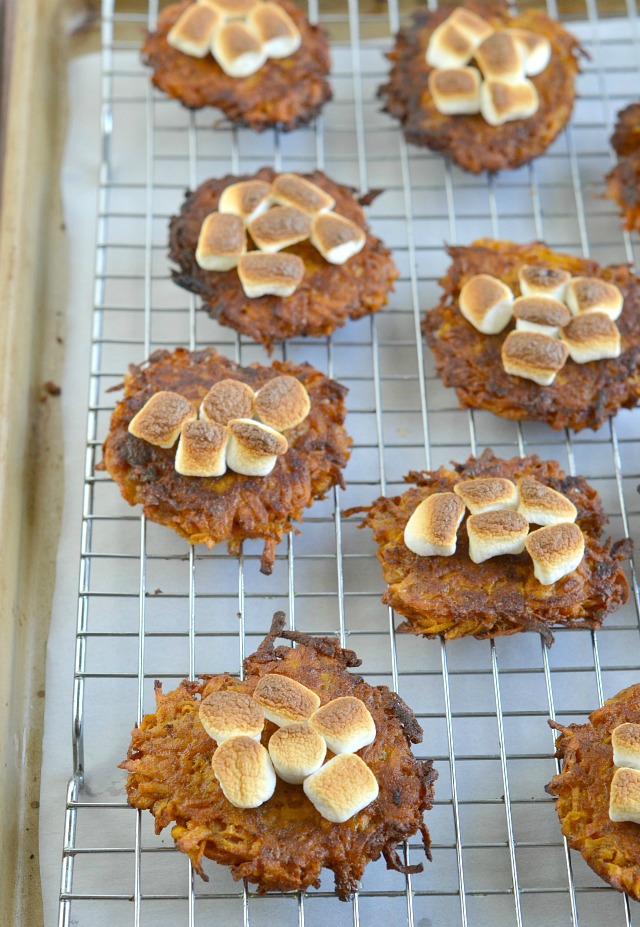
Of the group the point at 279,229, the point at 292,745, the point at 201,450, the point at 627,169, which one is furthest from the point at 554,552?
the point at 627,169

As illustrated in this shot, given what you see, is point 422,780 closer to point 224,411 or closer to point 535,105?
point 224,411

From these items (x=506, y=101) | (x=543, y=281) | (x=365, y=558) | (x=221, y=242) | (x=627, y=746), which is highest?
(x=506, y=101)

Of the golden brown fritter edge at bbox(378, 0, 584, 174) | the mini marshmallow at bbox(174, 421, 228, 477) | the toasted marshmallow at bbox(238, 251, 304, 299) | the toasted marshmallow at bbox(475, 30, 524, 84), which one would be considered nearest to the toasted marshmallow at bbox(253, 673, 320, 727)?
the mini marshmallow at bbox(174, 421, 228, 477)

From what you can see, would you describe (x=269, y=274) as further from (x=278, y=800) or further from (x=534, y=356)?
(x=278, y=800)

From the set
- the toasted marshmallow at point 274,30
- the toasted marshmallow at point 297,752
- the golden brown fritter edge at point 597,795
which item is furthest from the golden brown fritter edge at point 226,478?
the toasted marshmallow at point 274,30

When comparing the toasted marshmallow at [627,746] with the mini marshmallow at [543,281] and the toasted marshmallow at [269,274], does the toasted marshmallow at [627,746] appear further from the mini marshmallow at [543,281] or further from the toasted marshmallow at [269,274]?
the toasted marshmallow at [269,274]

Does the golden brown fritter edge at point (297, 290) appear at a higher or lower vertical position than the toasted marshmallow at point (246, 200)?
lower
